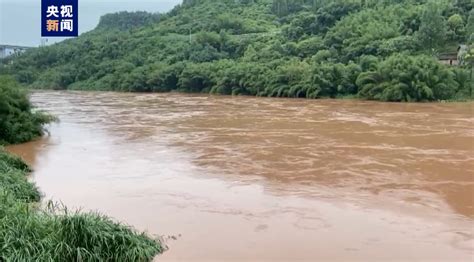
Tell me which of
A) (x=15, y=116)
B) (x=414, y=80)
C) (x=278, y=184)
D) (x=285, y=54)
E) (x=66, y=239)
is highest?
(x=285, y=54)

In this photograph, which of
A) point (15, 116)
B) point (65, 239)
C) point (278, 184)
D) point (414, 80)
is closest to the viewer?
point (65, 239)

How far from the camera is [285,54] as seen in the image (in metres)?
38.9

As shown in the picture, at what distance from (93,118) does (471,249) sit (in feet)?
56.1

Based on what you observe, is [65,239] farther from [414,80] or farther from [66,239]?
[414,80]

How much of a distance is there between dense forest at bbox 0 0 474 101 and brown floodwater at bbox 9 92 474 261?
10.9 metres

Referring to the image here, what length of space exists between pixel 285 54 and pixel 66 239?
35.1m

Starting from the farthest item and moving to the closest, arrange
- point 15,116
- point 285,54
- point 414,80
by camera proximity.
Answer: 1. point 285,54
2. point 414,80
3. point 15,116

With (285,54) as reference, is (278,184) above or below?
below

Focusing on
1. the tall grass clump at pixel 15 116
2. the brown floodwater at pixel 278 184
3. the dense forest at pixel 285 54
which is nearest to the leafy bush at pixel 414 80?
the dense forest at pixel 285 54

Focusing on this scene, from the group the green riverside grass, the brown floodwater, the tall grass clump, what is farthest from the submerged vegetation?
the tall grass clump

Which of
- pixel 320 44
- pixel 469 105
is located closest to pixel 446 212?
pixel 469 105

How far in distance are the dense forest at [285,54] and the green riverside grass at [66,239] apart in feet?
77.3

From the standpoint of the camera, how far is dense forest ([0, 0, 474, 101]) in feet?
93.4

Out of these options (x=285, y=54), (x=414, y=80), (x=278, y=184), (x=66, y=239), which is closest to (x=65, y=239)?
(x=66, y=239)
